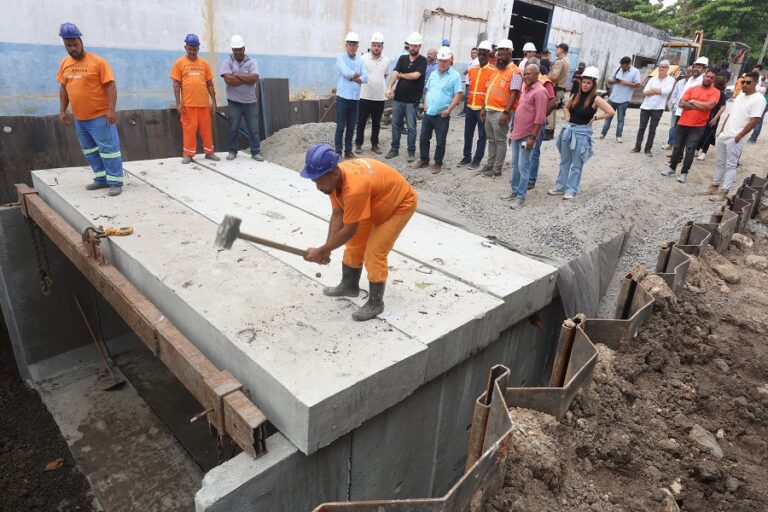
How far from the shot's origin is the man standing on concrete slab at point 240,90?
7156 mm

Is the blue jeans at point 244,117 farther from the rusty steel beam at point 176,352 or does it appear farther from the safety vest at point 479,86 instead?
the safety vest at point 479,86

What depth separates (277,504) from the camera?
3.04 m

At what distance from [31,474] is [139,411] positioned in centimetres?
129

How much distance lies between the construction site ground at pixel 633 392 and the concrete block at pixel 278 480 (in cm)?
110

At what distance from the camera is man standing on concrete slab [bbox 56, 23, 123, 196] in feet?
17.4

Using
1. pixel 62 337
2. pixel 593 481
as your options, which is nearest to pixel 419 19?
pixel 62 337

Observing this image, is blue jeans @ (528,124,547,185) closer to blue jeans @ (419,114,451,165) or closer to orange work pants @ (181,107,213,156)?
blue jeans @ (419,114,451,165)

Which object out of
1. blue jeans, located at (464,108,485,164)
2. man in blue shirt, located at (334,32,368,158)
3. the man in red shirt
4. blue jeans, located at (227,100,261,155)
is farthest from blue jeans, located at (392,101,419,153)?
the man in red shirt

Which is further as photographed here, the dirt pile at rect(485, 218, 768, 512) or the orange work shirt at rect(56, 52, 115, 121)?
the orange work shirt at rect(56, 52, 115, 121)

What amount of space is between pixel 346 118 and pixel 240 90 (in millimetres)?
1759

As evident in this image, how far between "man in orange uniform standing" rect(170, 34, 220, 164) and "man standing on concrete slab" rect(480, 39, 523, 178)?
3.98 meters

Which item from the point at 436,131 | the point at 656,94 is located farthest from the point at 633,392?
the point at 656,94

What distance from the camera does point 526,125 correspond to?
6820 mm

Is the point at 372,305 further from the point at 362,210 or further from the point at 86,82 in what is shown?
the point at 86,82
